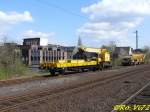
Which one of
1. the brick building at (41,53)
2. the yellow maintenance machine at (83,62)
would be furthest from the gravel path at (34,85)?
the brick building at (41,53)

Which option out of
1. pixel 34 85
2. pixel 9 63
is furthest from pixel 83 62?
pixel 34 85

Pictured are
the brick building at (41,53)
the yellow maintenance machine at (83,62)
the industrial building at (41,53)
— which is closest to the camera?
the yellow maintenance machine at (83,62)

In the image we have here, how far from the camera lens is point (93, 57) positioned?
5175cm

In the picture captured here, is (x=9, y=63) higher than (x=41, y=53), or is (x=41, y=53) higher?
(x=41, y=53)

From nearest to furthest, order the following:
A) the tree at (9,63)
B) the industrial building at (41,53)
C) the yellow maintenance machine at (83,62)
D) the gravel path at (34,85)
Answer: the gravel path at (34,85)
the tree at (9,63)
the yellow maintenance machine at (83,62)
the industrial building at (41,53)

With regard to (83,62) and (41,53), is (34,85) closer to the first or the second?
(83,62)

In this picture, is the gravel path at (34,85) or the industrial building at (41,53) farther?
the industrial building at (41,53)

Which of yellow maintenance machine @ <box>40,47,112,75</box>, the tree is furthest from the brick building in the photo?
the tree

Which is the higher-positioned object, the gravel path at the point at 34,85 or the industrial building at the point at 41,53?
the industrial building at the point at 41,53

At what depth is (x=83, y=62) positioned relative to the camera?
4731 centimetres

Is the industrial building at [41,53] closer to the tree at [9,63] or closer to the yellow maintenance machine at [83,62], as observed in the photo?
the yellow maintenance machine at [83,62]

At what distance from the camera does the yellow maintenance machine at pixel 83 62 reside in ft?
135

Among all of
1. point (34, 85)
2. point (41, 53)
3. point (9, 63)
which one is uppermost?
point (41, 53)

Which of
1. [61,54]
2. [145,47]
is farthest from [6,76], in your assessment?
[145,47]
